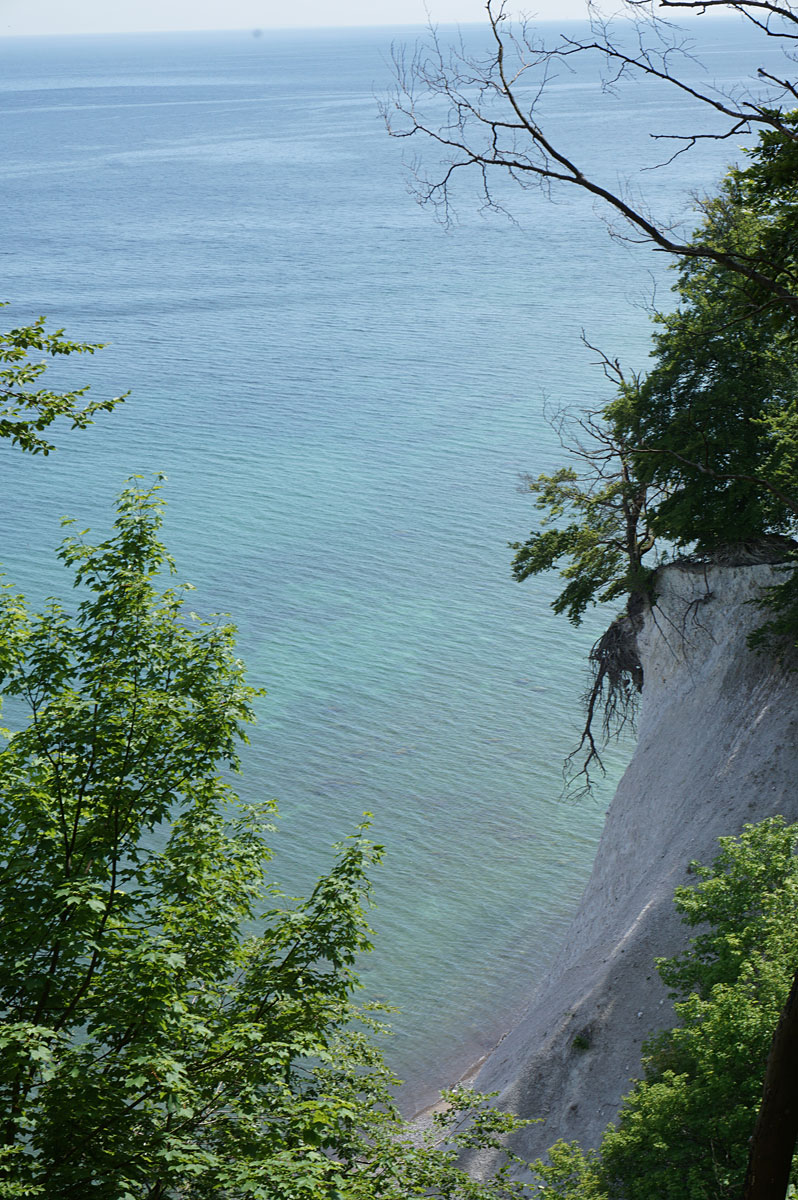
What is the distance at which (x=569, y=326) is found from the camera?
80375 millimetres

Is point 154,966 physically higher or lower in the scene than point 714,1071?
higher

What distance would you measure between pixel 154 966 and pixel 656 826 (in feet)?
52.6

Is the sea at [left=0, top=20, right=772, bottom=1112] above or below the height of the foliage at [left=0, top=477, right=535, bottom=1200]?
above

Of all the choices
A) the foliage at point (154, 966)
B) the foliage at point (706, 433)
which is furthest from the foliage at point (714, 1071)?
the foliage at point (706, 433)

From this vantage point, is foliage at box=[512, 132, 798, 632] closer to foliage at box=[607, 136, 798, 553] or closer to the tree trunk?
foliage at box=[607, 136, 798, 553]

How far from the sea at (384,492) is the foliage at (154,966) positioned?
8.41 metres

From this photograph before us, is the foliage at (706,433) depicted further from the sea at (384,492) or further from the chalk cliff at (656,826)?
the sea at (384,492)

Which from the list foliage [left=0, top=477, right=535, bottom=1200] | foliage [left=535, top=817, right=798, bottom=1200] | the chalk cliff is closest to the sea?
the chalk cliff

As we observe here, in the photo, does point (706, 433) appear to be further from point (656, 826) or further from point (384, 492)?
point (384, 492)

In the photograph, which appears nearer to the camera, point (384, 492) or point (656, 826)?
point (656, 826)

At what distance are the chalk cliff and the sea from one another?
4.35 m

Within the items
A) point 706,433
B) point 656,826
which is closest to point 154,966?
point 656,826

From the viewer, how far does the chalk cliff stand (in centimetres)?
2042

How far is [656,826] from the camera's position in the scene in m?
24.8
